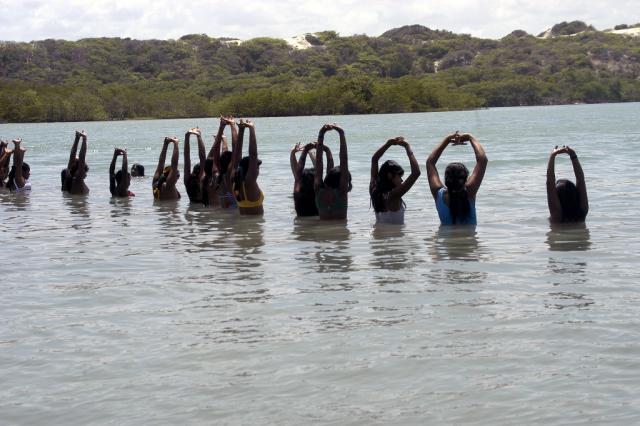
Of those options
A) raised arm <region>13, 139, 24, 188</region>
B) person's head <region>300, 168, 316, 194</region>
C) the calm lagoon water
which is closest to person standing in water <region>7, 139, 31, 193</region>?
raised arm <region>13, 139, 24, 188</region>

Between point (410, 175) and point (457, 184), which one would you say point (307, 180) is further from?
point (457, 184)

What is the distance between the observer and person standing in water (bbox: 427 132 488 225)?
1180cm

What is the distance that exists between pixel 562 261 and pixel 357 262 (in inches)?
82.3

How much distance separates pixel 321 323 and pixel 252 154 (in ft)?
19.2

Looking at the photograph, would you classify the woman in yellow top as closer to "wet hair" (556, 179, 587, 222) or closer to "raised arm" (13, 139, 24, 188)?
"wet hair" (556, 179, 587, 222)

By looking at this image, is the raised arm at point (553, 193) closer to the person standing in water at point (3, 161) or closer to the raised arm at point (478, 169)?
the raised arm at point (478, 169)

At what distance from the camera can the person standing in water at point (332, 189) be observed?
13133 millimetres

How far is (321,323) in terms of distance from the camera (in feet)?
26.4

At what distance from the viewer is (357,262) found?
35.9ft

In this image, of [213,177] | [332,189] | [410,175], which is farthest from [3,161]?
[410,175]

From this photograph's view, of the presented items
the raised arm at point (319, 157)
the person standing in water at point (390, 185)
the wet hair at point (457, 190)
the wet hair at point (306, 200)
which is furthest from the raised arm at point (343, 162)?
the wet hair at point (457, 190)

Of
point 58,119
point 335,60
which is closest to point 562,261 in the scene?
point 58,119

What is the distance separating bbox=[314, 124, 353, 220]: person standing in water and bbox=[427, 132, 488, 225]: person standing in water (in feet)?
3.92

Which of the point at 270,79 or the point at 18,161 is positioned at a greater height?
the point at 270,79
